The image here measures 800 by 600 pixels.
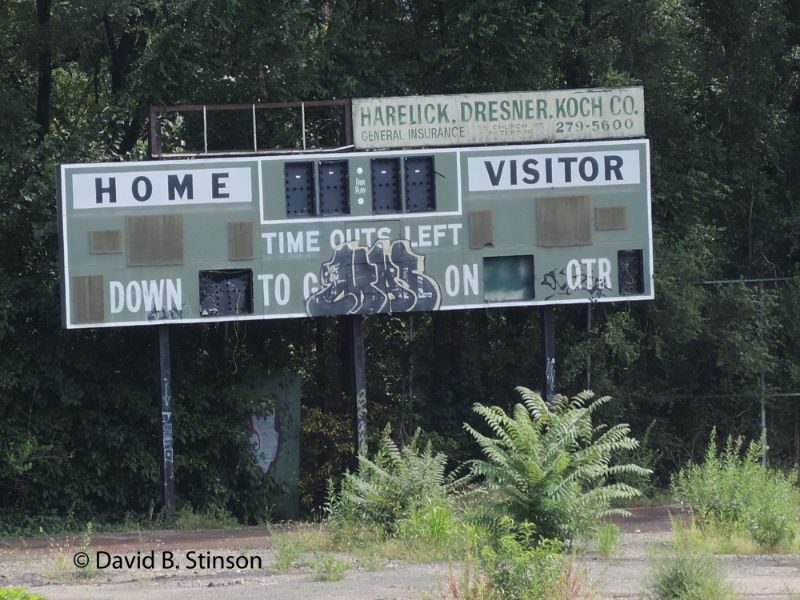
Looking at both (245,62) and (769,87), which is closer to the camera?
(245,62)

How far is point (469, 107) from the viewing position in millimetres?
17594

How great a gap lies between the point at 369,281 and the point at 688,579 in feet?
28.9

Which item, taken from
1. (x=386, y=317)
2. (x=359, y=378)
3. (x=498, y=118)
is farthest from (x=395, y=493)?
(x=386, y=317)

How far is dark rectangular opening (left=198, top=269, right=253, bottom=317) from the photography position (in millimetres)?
16984

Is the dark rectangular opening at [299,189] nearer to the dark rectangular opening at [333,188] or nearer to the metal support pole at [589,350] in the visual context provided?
the dark rectangular opening at [333,188]

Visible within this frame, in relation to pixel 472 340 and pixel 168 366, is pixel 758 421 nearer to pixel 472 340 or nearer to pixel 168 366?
pixel 472 340

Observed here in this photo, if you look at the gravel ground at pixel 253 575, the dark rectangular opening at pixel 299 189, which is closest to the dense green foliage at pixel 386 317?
the dark rectangular opening at pixel 299 189

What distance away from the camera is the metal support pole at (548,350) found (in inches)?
706

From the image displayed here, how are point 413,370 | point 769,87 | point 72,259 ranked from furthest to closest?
point 769,87 < point 413,370 < point 72,259

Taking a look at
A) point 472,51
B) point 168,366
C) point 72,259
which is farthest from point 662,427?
point 72,259

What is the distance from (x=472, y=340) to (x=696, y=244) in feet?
14.1

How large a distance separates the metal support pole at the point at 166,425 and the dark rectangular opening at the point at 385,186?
351 centimetres

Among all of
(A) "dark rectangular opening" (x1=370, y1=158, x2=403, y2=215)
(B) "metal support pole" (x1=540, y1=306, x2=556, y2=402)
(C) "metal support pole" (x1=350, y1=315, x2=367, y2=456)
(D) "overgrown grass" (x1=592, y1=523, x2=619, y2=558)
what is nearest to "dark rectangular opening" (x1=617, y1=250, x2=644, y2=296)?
(B) "metal support pole" (x1=540, y1=306, x2=556, y2=402)

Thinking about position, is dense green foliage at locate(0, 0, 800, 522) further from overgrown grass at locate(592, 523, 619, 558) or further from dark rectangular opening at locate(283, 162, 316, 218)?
overgrown grass at locate(592, 523, 619, 558)
